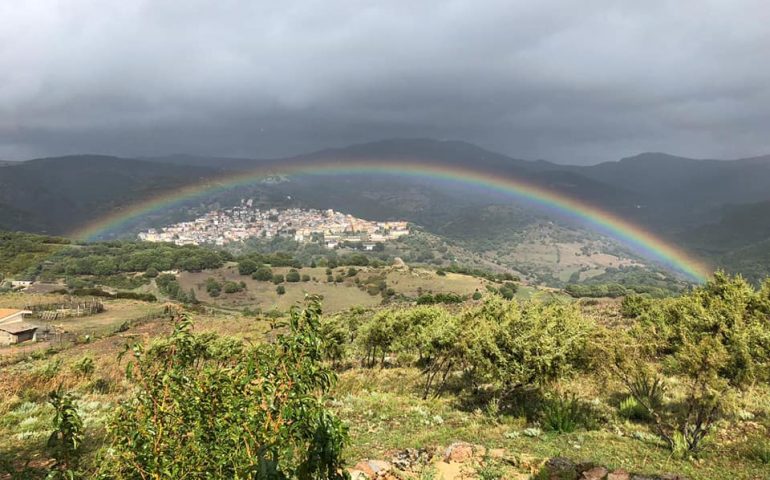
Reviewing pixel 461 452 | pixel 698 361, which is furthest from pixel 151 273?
pixel 698 361

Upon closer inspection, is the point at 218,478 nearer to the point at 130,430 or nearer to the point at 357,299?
the point at 130,430

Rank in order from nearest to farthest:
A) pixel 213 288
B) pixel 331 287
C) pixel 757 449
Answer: pixel 757 449 < pixel 331 287 < pixel 213 288

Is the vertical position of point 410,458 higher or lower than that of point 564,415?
higher

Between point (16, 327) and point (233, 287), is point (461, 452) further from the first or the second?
point (233, 287)

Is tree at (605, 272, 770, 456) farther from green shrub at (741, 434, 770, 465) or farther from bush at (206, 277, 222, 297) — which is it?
bush at (206, 277, 222, 297)

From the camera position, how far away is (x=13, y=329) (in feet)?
173

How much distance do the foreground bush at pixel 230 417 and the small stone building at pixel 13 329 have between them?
2593 inches

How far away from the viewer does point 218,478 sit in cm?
437

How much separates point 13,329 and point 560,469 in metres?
69.0

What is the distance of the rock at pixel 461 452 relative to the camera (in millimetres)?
10859

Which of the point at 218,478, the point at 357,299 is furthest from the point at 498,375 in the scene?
the point at 357,299

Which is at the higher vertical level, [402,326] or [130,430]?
[130,430]

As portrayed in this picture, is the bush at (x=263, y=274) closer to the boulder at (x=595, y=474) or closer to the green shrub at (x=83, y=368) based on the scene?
the green shrub at (x=83, y=368)

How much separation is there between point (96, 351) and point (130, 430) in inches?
1733
